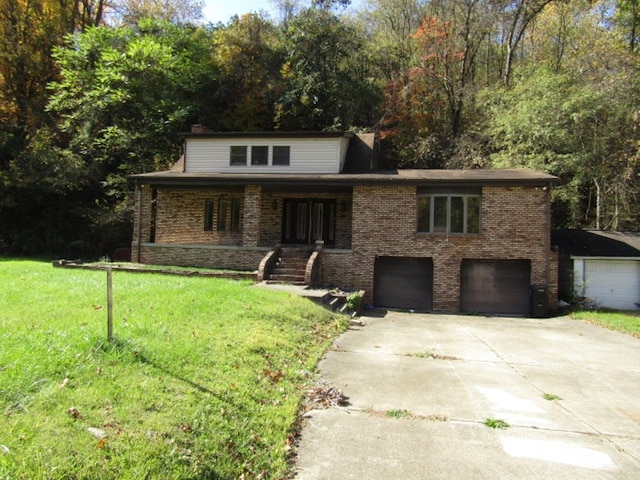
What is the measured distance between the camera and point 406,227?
52.1 feet

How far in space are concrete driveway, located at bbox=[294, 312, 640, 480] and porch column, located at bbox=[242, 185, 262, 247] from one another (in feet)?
25.5

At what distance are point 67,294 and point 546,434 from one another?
28.1 ft

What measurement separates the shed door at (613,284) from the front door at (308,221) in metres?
10.0

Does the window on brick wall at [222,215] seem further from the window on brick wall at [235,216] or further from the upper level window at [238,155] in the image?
the upper level window at [238,155]

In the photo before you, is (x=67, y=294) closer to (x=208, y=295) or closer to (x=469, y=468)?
(x=208, y=295)

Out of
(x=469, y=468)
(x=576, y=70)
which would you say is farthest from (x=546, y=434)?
(x=576, y=70)

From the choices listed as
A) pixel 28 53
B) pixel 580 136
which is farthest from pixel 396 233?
pixel 28 53

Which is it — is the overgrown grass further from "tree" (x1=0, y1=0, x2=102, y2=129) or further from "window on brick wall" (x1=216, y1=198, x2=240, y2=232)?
"tree" (x1=0, y1=0, x2=102, y2=129)

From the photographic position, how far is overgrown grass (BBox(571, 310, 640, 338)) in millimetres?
12391

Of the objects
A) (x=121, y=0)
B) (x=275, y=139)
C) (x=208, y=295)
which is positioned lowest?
(x=208, y=295)

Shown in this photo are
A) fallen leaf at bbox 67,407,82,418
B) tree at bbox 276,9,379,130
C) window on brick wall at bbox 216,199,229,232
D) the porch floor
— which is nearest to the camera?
fallen leaf at bbox 67,407,82,418

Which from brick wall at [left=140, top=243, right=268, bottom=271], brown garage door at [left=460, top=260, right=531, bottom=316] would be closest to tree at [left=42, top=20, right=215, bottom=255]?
brick wall at [left=140, top=243, right=268, bottom=271]

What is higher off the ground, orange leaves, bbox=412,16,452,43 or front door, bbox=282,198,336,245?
orange leaves, bbox=412,16,452,43

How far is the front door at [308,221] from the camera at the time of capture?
Answer: 63.0 ft
